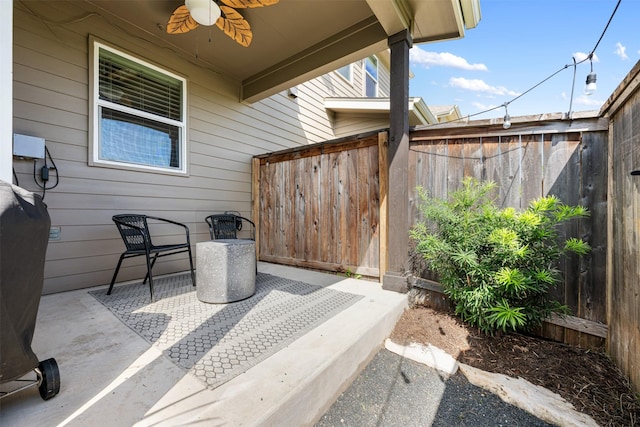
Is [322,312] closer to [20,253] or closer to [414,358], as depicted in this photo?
[414,358]

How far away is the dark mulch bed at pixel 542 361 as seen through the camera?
143 cm

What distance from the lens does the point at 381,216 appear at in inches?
114

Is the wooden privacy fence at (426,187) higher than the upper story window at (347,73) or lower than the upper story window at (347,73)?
lower

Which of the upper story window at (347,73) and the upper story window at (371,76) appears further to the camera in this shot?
the upper story window at (371,76)

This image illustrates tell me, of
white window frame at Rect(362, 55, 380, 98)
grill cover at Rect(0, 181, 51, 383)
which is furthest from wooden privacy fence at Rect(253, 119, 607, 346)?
white window frame at Rect(362, 55, 380, 98)

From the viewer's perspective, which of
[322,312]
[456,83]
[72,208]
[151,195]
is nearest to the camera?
[322,312]

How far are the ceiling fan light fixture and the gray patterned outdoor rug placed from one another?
2.61 m

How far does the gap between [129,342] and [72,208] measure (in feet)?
5.98

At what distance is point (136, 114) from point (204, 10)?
4.71 ft

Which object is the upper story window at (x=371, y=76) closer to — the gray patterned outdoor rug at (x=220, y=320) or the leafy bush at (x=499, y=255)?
the leafy bush at (x=499, y=255)

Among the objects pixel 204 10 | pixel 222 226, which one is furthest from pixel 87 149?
pixel 204 10

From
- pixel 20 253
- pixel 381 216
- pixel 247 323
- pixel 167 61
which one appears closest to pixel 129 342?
pixel 247 323

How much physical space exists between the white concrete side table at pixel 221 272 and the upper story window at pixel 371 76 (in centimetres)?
677

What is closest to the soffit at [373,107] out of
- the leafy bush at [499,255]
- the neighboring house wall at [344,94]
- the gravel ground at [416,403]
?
the neighboring house wall at [344,94]
